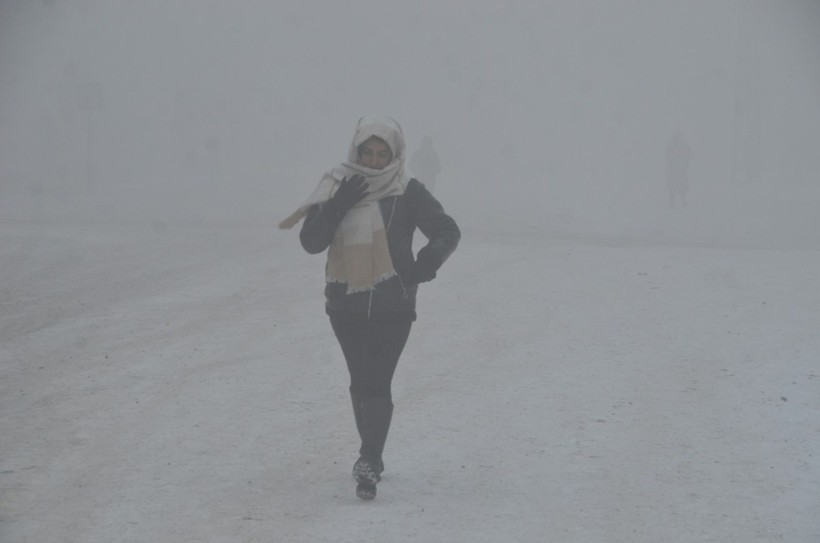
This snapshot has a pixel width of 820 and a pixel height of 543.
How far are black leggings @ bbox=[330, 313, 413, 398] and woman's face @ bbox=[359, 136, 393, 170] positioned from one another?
0.74 meters

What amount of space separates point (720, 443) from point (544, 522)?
1.85 meters

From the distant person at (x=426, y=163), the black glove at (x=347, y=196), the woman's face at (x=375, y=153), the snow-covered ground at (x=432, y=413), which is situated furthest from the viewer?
the distant person at (x=426, y=163)

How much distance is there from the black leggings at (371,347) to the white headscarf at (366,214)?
19 cm

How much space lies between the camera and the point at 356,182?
19.2ft

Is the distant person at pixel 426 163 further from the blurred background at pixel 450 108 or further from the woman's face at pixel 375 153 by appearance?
the woman's face at pixel 375 153

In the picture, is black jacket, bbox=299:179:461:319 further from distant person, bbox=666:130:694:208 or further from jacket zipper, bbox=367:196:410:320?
distant person, bbox=666:130:694:208

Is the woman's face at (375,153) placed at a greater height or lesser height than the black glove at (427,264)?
greater

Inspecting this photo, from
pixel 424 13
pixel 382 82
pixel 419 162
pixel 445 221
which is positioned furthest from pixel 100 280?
pixel 424 13

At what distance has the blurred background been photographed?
32.7 meters

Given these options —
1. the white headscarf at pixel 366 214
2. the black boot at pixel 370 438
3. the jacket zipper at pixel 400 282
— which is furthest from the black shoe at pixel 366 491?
the white headscarf at pixel 366 214

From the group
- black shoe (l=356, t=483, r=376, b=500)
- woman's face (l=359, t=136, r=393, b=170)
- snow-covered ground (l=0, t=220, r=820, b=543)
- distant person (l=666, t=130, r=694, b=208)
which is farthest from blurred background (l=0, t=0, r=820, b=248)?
black shoe (l=356, t=483, r=376, b=500)

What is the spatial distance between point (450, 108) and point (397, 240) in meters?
117

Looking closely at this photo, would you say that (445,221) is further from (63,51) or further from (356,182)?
(63,51)

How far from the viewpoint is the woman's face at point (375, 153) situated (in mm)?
5934
